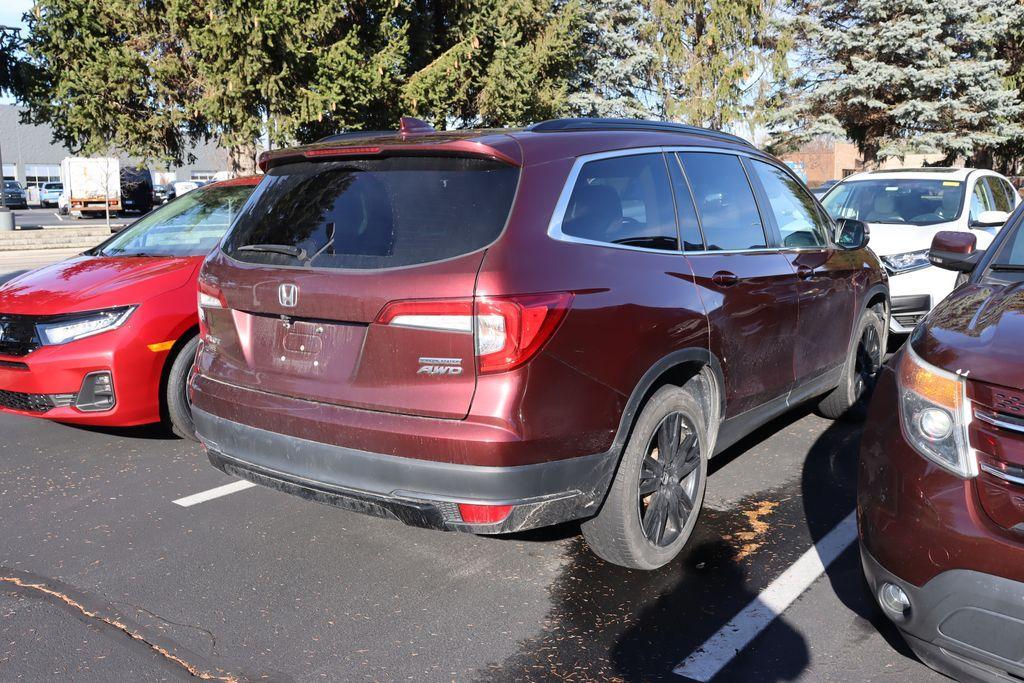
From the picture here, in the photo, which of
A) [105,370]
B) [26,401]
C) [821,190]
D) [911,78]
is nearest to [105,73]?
[821,190]

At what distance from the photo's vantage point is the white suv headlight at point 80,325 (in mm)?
5008

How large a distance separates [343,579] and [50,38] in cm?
2176

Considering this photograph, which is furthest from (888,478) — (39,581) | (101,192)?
(101,192)

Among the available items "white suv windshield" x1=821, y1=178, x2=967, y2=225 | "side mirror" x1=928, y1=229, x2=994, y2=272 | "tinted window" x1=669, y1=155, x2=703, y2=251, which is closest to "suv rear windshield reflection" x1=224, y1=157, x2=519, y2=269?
"tinted window" x1=669, y1=155, x2=703, y2=251

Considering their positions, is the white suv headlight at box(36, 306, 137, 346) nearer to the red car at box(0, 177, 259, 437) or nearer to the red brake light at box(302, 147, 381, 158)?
the red car at box(0, 177, 259, 437)

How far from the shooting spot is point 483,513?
300 centimetres

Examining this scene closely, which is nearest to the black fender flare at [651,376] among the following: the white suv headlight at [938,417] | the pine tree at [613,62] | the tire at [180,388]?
the white suv headlight at [938,417]

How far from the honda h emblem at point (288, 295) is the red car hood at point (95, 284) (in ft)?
7.03

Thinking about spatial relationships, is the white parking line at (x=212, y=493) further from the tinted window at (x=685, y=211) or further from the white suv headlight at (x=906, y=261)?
the white suv headlight at (x=906, y=261)

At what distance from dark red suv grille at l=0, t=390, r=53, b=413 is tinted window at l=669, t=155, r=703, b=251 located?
3.64 metres

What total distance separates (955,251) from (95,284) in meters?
4.70

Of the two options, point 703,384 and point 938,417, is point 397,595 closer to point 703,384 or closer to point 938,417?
point 703,384

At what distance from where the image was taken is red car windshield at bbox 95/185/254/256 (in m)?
5.86

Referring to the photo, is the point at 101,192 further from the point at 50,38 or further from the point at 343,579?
the point at 343,579
